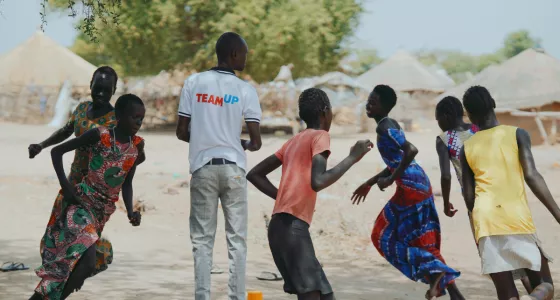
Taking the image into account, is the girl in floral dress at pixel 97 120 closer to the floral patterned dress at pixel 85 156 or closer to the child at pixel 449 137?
the floral patterned dress at pixel 85 156

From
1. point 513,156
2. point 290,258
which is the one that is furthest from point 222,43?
point 513,156

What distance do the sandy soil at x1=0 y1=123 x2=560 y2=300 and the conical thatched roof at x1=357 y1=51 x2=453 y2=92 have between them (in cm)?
3606

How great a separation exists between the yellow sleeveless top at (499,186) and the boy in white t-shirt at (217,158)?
1415mm

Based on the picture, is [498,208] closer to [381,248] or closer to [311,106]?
[311,106]

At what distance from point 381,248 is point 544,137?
Answer: 20635 mm

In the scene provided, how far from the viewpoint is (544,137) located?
1007 inches

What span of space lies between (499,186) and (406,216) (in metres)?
1.35

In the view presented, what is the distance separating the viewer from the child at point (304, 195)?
4.64 metres

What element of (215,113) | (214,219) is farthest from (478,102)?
(214,219)

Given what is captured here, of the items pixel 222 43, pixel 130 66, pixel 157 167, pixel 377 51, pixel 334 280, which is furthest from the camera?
pixel 377 51

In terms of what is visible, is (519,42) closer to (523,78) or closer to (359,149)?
(523,78)

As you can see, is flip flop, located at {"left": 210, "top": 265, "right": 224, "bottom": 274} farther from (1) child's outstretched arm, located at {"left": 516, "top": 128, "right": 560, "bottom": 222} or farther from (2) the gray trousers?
(1) child's outstretched arm, located at {"left": 516, "top": 128, "right": 560, "bottom": 222}

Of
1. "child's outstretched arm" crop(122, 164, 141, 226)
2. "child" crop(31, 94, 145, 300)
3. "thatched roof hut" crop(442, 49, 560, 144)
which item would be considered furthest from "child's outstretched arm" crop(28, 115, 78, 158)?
"thatched roof hut" crop(442, 49, 560, 144)

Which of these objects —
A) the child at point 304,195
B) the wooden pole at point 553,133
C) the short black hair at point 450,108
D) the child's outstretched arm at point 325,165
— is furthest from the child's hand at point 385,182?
the wooden pole at point 553,133
